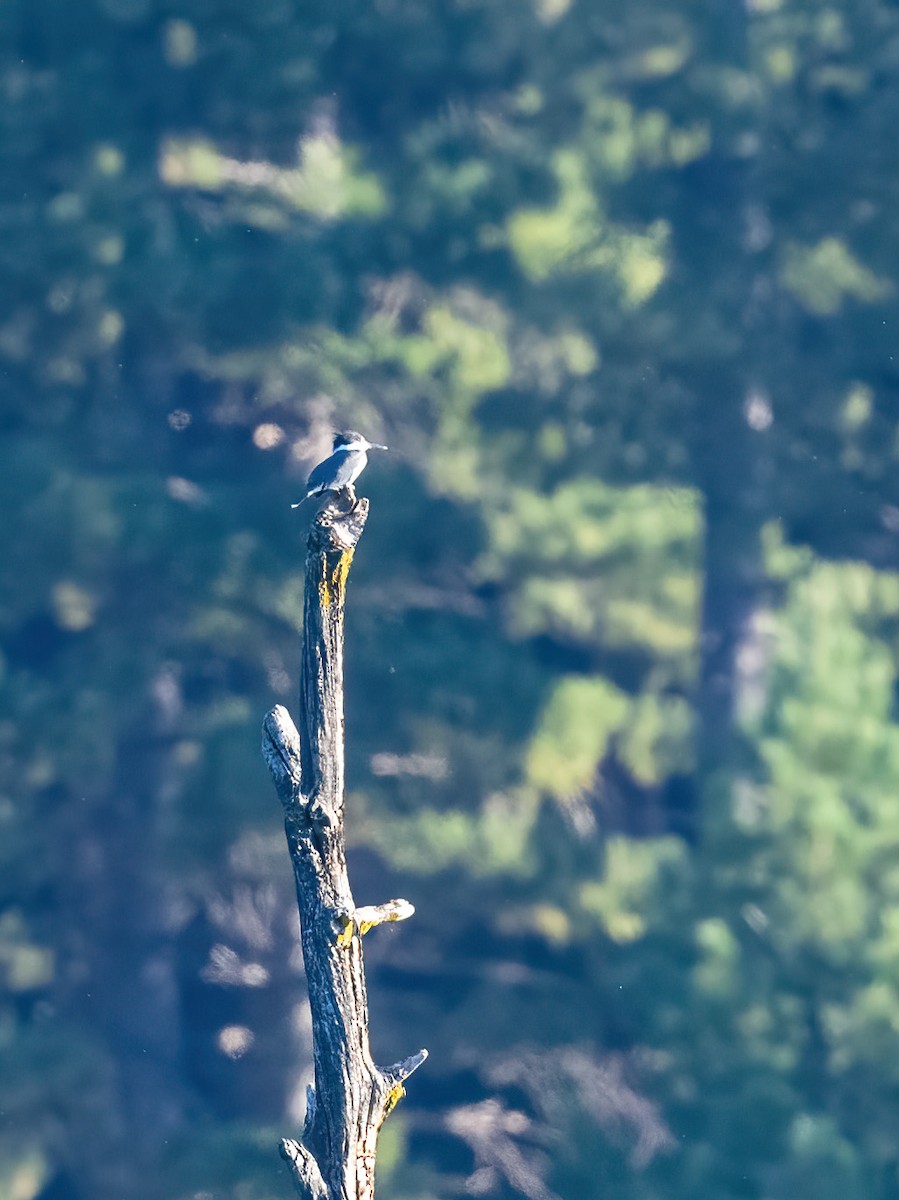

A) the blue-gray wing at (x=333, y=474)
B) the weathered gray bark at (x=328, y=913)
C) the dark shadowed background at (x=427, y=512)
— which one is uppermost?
the dark shadowed background at (x=427, y=512)

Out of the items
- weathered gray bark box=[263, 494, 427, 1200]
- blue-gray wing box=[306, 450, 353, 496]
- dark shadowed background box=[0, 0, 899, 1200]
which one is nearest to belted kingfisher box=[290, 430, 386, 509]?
blue-gray wing box=[306, 450, 353, 496]

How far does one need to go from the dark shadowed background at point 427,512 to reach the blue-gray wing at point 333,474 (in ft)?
6.17

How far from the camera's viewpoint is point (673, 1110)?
193 inches

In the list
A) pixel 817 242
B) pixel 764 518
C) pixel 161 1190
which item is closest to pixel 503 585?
pixel 764 518

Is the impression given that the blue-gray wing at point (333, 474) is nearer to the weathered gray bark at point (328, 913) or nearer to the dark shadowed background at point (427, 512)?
the weathered gray bark at point (328, 913)

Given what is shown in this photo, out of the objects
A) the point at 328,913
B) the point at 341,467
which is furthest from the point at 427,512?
the point at 328,913

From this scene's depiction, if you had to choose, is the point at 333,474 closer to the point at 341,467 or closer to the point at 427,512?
the point at 341,467

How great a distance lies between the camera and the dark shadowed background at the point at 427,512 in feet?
16.2

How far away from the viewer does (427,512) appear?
4988 mm

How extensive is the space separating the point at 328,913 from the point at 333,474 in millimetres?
861

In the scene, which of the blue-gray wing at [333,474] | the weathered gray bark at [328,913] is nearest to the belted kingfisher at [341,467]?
the blue-gray wing at [333,474]

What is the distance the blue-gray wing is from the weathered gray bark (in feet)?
0.30

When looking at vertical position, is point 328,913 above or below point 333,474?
below

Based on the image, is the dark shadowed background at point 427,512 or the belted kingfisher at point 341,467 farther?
the dark shadowed background at point 427,512
